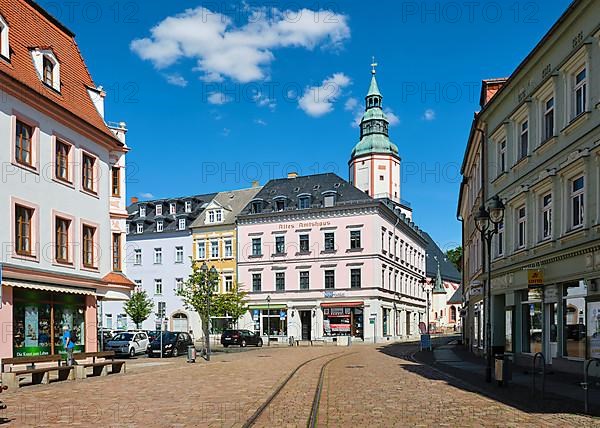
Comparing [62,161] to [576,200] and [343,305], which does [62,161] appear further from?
[343,305]

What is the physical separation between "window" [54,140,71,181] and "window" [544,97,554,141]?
17.0m

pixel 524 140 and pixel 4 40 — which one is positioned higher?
pixel 4 40

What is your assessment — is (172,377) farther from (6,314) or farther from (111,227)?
(111,227)

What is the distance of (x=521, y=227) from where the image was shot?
24328 mm

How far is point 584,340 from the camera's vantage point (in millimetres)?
17875

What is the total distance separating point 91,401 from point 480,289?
21253 mm

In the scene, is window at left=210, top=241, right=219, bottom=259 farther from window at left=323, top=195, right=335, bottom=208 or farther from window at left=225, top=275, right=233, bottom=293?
window at left=323, top=195, right=335, bottom=208

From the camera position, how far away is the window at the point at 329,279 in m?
59.6

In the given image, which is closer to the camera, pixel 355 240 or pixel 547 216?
pixel 547 216

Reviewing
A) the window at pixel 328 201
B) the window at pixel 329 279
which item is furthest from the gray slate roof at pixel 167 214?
the window at pixel 329 279

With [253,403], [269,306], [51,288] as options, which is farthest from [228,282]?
[253,403]

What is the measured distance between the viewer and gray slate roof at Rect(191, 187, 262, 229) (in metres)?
66.2

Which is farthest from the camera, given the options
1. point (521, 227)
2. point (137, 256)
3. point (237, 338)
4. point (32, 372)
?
point (137, 256)

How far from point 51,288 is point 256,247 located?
40710mm
